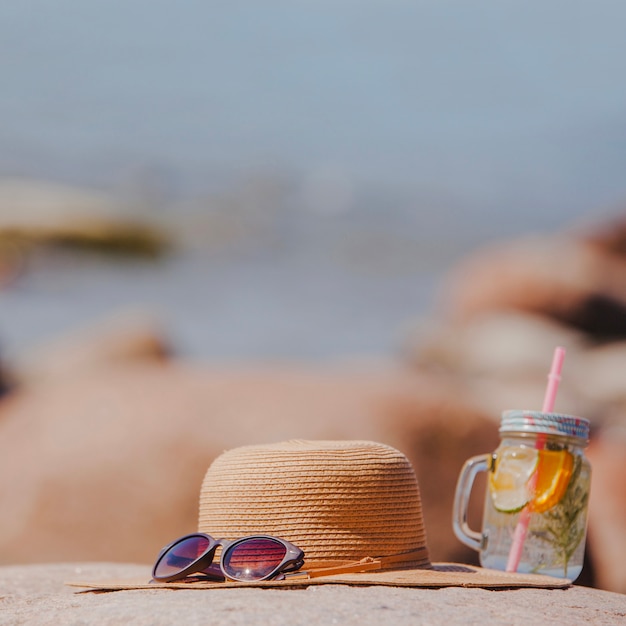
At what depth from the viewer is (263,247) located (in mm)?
26609

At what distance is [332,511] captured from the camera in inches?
99.1

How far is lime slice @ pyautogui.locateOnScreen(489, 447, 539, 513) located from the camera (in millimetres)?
2660

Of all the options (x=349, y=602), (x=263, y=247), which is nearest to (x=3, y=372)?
(x=349, y=602)

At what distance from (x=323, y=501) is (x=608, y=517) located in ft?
13.4

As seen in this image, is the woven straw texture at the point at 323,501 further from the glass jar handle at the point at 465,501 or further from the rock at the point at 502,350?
the rock at the point at 502,350

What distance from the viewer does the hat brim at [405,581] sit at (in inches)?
92.4

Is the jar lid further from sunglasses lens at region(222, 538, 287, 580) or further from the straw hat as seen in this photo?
sunglasses lens at region(222, 538, 287, 580)

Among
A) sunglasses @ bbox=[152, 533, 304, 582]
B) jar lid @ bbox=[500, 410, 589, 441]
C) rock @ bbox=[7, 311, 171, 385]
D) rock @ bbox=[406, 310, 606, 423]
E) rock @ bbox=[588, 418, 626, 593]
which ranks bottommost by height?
rock @ bbox=[406, 310, 606, 423]

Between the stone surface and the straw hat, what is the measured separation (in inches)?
3.9

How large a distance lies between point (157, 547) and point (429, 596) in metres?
2.95

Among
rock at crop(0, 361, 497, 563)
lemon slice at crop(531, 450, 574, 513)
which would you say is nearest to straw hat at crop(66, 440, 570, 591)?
lemon slice at crop(531, 450, 574, 513)

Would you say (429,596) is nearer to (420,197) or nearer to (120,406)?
(120,406)

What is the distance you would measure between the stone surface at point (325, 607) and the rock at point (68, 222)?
21.3 m

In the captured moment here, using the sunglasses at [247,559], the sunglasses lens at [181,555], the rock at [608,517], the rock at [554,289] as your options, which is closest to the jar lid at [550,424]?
the sunglasses at [247,559]
